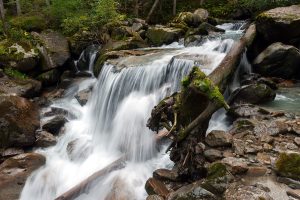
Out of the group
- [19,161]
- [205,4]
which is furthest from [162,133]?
[205,4]

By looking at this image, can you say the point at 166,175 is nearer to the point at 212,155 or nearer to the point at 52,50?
the point at 212,155

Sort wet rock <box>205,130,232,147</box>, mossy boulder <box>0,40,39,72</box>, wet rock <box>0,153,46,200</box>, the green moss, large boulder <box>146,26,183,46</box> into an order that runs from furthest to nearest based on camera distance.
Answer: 1. large boulder <box>146,26,183,46</box>
2. mossy boulder <box>0,40,39,72</box>
3. the green moss
4. wet rock <box>0,153,46,200</box>
5. wet rock <box>205,130,232,147</box>

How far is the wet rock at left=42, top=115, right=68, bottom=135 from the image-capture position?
12703mm

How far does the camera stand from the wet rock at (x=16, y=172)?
9.60 meters

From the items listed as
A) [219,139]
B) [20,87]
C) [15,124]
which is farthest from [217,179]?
[20,87]

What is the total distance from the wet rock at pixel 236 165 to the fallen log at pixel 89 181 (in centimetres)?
361

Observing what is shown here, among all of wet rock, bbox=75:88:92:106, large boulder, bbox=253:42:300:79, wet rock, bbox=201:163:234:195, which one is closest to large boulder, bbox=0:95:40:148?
wet rock, bbox=75:88:92:106

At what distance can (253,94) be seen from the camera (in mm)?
10359

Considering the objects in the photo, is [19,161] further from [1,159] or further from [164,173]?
[164,173]

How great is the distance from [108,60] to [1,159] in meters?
6.33

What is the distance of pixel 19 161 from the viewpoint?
10641 millimetres

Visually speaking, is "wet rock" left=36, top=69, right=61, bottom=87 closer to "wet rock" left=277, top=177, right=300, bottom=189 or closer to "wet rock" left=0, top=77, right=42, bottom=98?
"wet rock" left=0, top=77, right=42, bottom=98

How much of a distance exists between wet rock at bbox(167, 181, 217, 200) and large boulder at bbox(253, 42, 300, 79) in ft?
23.2

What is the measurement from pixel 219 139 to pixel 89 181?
12.2ft
